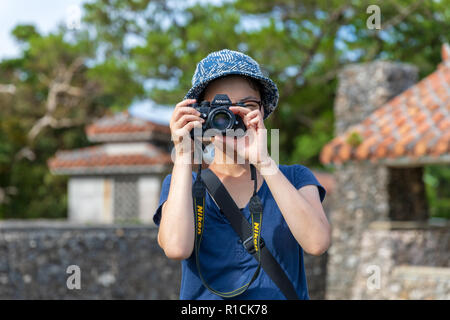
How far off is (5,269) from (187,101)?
223 inches

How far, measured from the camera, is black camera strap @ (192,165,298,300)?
2.04 meters

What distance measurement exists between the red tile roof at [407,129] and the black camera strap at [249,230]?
5.79m

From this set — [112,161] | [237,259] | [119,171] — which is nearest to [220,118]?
[237,259]

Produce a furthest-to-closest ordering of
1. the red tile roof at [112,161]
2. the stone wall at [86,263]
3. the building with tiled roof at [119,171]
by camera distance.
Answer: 1. the building with tiled roof at [119,171]
2. the red tile roof at [112,161]
3. the stone wall at [86,263]

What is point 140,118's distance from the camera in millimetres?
16969

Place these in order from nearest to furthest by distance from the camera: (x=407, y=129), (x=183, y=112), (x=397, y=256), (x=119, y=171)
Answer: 1. (x=183, y=112)
2. (x=407, y=129)
3. (x=397, y=256)
4. (x=119, y=171)

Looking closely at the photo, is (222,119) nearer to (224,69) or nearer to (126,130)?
(224,69)

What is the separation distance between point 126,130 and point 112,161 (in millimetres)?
980

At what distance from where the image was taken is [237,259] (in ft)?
6.77

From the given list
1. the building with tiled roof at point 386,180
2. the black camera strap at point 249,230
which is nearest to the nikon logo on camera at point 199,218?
the black camera strap at point 249,230

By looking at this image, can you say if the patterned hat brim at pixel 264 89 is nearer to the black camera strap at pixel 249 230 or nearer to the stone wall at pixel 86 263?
the black camera strap at pixel 249 230

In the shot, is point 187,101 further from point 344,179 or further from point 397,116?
point 344,179

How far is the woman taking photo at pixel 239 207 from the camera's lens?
2.03 m

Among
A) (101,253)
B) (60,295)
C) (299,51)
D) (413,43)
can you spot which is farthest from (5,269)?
(413,43)
